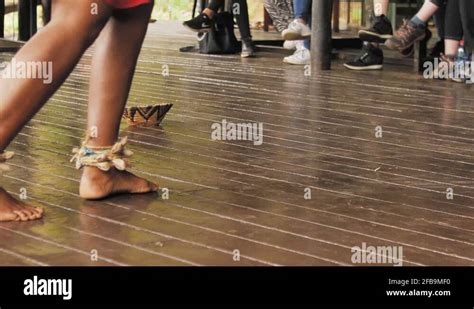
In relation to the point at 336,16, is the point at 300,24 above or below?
above

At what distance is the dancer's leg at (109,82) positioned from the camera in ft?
10.6

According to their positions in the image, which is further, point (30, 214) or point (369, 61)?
point (369, 61)

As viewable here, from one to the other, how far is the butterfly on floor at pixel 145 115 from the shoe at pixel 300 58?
2.88 meters

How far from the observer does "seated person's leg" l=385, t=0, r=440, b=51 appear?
6758 millimetres

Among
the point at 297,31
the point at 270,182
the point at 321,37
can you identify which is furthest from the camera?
the point at 297,31

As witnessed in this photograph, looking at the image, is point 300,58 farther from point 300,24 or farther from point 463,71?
point 463,71

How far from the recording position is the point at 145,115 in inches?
187

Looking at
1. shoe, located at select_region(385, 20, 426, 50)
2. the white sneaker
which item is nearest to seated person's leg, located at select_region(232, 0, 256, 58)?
the white sneaker

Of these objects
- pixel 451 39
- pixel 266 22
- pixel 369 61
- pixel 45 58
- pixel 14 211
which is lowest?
pixel 266 22

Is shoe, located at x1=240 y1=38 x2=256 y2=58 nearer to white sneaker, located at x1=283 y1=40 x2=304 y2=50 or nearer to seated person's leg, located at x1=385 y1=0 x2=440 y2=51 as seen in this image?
white sneaker, located at x1=283 y1=40 x2=304 y2=50

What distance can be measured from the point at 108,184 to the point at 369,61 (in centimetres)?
420
